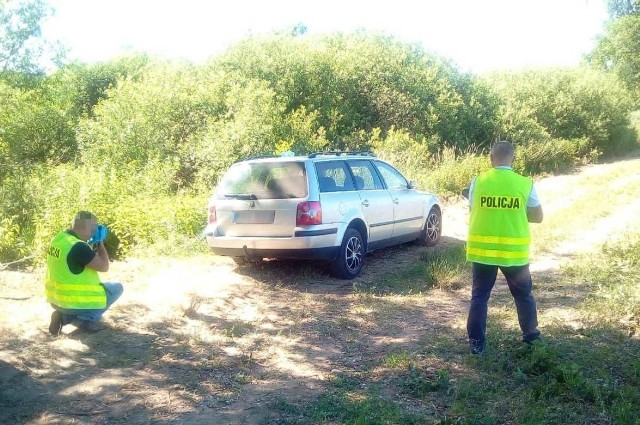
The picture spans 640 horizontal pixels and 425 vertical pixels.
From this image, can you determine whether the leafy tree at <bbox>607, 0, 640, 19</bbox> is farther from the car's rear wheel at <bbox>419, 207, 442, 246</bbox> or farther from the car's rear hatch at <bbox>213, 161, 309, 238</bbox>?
the car's rear hatch at <bbox>213, 161, 309, 238</bbox>

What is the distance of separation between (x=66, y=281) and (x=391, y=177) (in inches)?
220

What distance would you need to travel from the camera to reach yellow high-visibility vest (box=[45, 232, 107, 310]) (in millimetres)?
6090

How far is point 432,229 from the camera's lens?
11008mm

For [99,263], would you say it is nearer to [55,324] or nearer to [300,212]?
[55,324]

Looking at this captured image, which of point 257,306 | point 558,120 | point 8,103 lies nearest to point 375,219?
point 257,306

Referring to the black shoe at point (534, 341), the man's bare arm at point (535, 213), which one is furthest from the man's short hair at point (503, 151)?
the black shoe at point (534, 341)

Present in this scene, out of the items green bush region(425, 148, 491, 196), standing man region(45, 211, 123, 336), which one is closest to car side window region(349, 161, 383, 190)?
standing man region(45, 211, 123, 336)

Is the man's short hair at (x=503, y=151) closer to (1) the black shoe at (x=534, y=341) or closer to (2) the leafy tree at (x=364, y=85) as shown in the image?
(1) the black shoe at (x=534, y=341)

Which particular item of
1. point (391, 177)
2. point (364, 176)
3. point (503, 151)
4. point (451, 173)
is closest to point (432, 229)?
point (391, 177)

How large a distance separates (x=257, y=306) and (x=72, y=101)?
71.6 ft

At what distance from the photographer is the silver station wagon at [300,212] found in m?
8.10

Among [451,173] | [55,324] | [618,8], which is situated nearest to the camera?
[55,324]

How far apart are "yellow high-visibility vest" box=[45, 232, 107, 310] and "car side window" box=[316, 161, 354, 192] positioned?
130 inches

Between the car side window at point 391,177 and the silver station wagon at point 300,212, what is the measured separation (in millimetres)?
566
